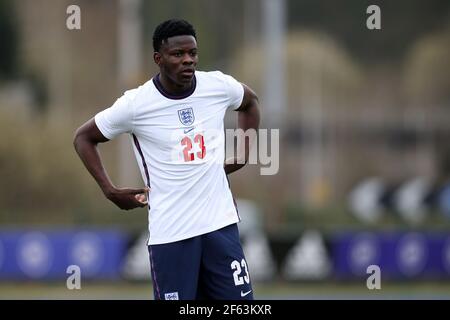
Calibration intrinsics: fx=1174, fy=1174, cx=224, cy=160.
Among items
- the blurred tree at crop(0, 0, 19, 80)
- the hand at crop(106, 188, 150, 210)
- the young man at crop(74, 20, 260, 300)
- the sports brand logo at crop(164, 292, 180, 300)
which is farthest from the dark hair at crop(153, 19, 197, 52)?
the blurred tree at crop(0, 0, 19, 80)

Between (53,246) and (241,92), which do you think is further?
(53,246)

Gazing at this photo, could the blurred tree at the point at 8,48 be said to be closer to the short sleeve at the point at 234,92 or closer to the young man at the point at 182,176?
the short sleeve at the point at 234,92

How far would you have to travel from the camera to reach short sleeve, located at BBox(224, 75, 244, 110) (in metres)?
9.28

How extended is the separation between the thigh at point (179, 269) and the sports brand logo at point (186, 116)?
0.89 m

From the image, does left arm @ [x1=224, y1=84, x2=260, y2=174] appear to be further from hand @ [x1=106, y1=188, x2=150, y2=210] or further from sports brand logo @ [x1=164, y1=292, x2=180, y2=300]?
sports brand logo @ [x1=164, y1=292, x2=180, y2=300]

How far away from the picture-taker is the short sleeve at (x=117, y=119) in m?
8.97

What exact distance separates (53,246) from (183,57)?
13994mm

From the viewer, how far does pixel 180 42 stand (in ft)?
29.3

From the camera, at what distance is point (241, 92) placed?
30.9ft

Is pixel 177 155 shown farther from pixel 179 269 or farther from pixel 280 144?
pixel 280 144

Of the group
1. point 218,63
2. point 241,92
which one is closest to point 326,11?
point 218,63

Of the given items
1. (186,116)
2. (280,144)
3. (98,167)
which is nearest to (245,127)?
(186,116)

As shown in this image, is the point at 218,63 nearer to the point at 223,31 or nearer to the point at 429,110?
the point at 223,31

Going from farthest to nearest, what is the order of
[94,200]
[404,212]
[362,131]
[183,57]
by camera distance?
[362,131] < [94,200] < [404,212] < [183,57]
